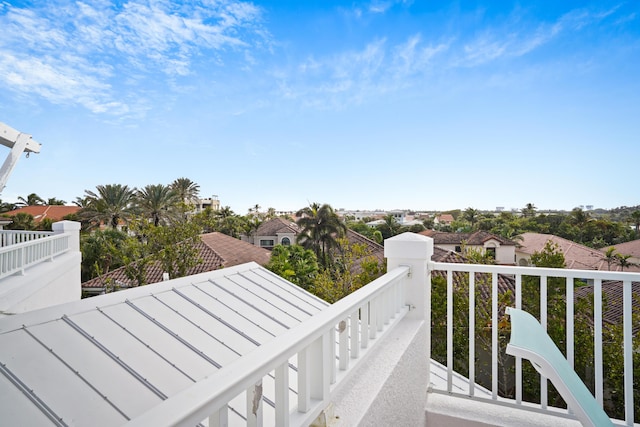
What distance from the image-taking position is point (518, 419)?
2648 millimetres

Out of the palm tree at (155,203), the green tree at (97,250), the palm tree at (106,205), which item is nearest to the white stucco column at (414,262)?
the green tree at (97,250)

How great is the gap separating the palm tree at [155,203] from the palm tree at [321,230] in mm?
11906

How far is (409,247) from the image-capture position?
2.87 m

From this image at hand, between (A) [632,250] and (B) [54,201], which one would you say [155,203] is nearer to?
(B) [54,201]

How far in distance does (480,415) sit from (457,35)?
21.5 metres

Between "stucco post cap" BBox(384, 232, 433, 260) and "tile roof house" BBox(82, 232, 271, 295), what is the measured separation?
1278 cm

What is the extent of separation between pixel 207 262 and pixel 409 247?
17.0m

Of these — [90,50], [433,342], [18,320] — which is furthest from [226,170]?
[18,320]

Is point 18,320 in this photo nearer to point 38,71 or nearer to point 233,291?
point 233,291

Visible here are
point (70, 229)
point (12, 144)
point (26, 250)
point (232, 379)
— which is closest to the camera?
point (232, 379)

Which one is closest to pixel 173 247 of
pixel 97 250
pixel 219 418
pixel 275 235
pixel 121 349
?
pixel 121 349

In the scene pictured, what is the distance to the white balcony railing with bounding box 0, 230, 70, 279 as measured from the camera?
6.69m

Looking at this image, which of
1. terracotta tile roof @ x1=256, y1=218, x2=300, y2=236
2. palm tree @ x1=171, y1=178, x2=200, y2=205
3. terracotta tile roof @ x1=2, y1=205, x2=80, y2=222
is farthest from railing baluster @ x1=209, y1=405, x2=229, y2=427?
palm tree @ x1=171, y1=178, x2=200, y2=205

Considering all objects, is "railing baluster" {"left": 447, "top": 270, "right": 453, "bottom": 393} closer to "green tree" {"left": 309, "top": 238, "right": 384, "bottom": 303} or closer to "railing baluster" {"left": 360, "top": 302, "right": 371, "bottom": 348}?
"railing baluster" {"left": 360, "top": 302, "right": 371, "bottom": 348}
